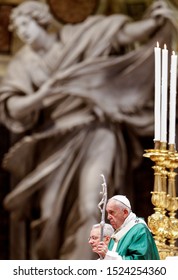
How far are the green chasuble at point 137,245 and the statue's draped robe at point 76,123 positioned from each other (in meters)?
5.24

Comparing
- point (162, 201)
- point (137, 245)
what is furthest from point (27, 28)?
point (137, 245)

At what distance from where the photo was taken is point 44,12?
977 centimetres

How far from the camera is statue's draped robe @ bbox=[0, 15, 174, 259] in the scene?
939cm

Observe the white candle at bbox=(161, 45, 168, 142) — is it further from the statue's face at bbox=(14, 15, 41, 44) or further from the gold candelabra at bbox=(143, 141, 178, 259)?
the statue's face at bbox=(14, 15, 41, 44)

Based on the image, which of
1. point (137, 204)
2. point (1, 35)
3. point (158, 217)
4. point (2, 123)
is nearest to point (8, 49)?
point (1, 35)

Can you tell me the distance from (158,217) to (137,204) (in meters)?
5.70

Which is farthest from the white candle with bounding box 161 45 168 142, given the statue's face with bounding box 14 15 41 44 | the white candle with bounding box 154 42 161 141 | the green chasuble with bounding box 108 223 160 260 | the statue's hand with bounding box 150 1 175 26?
the statue's face with bounding box 14 15 41 44

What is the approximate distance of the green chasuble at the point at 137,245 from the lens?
→ 3.95m

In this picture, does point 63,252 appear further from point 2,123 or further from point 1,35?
point 1,35

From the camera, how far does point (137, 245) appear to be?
13.0 feet

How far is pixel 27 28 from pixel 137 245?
19.2 ft

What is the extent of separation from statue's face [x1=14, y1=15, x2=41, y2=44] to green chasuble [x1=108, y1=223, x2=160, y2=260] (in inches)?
226
